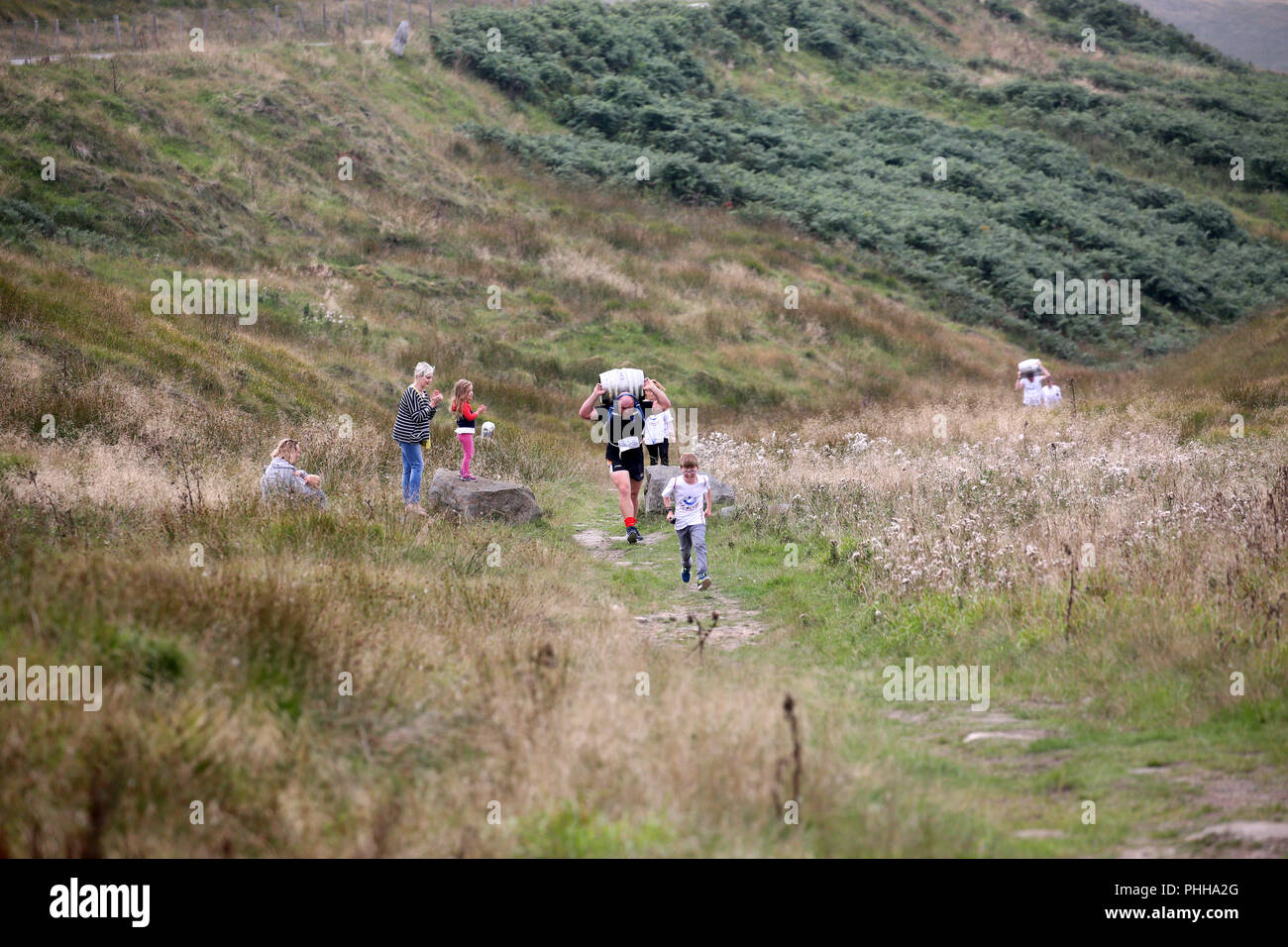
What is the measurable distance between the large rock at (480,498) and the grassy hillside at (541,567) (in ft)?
1.46

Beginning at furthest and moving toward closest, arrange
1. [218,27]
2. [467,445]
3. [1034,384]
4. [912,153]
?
1. [912,153]
2. [218,27]
3. [1034,384]
4. [467,445]

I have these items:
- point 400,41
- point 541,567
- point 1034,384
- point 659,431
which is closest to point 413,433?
point 541,567

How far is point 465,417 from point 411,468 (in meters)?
2.27

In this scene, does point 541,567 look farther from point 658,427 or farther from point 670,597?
point 658,427

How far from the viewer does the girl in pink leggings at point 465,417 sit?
13.9m

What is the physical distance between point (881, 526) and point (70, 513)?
24.3 ft

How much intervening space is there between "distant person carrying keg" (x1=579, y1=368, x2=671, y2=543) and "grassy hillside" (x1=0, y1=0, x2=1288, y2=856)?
34.9 inches

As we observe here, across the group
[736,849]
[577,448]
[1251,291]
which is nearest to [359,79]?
[577,448]

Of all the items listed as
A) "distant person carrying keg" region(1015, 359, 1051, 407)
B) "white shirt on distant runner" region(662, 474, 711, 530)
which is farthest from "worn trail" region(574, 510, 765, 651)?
"distant person carrying keg" region(1015, 359, 1051, 407)

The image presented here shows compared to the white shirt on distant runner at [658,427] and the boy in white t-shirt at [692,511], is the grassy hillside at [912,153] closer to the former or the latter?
the white shirt on distant runner at [658,427]

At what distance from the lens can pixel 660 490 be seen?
44.5 ft

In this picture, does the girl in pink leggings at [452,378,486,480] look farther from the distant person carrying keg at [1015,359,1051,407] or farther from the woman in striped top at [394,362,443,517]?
the distant person carrying keg at [1015,359,1051,407]

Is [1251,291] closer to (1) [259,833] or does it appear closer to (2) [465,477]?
(2) [465,477]
